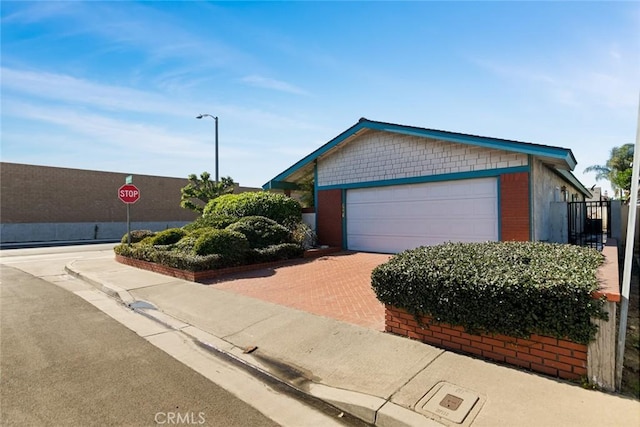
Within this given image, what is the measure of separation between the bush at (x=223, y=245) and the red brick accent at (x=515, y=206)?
7.49 metres

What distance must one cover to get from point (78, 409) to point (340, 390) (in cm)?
257

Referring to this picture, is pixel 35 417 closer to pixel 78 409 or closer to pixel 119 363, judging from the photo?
pixel 78 409

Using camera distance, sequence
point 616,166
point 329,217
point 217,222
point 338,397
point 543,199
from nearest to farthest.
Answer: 1. point 338,397
2. point 543,199
3. point 217,222
4. point 329,217
5. point 616,166

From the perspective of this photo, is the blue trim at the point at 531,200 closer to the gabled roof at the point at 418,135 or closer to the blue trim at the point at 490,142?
the gabled roof at the point at 418,135

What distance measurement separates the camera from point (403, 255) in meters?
5.45

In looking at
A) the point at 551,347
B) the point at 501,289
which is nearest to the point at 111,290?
the point at 501,289

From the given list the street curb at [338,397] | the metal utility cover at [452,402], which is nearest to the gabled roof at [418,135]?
the metal utility cover at [452,402]

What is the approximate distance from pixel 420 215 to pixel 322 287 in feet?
17.6

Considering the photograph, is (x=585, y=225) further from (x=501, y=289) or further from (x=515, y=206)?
(x=501, y=289)

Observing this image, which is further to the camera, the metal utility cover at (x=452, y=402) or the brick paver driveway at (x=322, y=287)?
the brick paver driveway at (x=322, y=287)

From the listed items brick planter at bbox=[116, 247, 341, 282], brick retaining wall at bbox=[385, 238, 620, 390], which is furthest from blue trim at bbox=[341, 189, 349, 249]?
brick retaining wall at bbox=[385, 238, 620, 390]

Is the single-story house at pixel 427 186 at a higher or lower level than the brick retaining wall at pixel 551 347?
higher

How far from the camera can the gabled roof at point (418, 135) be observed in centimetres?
900

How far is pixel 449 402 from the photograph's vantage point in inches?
131
